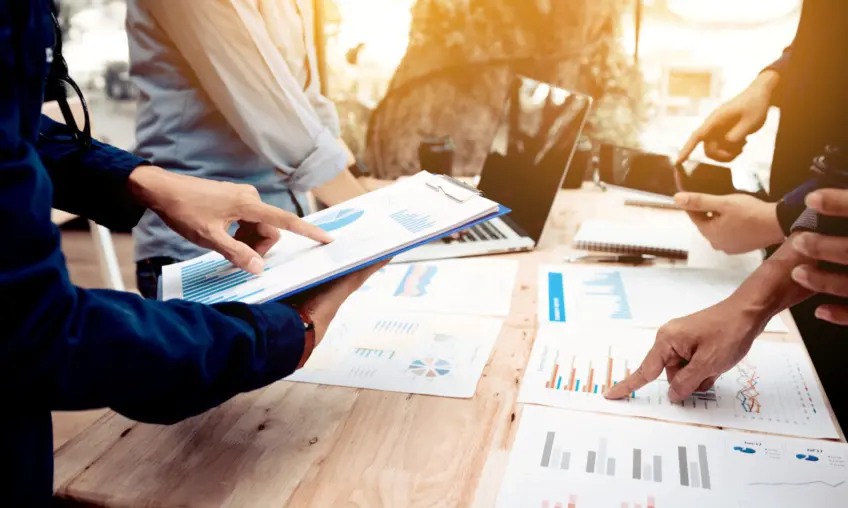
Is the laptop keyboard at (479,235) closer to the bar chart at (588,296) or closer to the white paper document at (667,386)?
the bar chart at (588,296)

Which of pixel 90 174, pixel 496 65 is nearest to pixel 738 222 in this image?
pixel 90 174

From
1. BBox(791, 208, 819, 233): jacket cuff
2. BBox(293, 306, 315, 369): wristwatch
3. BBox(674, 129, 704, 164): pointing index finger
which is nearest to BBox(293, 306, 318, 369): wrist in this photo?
BBox(293, 306, 315, 369): wristwatch

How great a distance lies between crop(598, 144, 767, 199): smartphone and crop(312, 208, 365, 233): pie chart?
0.96 metres

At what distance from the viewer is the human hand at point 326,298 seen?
770mm

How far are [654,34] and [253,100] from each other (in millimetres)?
1728

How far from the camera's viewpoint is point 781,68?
1.42 metres

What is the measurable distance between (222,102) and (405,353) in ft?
2.07

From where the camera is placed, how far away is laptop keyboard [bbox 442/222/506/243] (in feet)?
4.80

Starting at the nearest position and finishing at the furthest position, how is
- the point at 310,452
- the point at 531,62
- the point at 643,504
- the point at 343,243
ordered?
the point at 643,504 < the point at 310,452 < the point at 343,243 < the point at 531,62

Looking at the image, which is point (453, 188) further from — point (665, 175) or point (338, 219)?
point (665, 175)

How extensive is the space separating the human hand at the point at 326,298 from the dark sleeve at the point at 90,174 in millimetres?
343

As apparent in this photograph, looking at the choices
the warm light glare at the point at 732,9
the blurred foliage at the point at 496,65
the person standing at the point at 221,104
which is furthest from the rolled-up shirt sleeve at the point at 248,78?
the warm light glare at the point at 732,9

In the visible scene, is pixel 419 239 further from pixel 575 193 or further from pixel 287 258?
pixel 575 193

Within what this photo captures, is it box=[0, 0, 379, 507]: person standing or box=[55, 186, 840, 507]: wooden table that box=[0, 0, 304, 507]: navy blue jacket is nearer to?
box=[0, 0, 379, 507]: person standing
